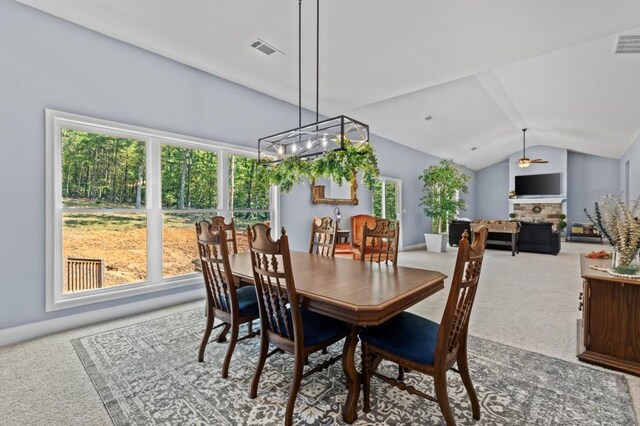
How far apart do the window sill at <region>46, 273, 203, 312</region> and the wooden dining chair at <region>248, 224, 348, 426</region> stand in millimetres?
2326

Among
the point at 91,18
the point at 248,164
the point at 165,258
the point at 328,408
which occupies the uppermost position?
the point at 91,18

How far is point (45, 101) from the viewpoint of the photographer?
297cm

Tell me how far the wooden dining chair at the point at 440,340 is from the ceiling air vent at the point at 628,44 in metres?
4.08

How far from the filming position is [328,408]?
1860mm

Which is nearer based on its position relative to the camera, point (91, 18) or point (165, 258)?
point (91, 18)

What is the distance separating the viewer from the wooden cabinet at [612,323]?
2.27 metres

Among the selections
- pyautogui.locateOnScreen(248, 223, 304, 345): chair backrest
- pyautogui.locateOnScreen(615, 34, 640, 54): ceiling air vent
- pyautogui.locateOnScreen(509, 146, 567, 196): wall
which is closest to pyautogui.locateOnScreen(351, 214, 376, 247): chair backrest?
pyautogui.locateOnScreen(615, 34, 640, 54): ceiling air vent

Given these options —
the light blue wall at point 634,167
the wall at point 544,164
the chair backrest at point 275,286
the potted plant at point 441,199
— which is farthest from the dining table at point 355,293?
the wall at point 544,164

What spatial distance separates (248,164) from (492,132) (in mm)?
7620

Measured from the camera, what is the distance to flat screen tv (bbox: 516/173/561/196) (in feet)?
35.8

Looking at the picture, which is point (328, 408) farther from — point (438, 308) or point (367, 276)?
point (438, 308)

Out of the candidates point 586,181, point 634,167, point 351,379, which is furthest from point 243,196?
point 586,181

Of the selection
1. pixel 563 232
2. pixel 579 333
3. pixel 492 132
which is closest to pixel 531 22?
pixel 579 333

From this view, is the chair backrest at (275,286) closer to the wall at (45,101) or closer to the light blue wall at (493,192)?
the wall at (45,101)
